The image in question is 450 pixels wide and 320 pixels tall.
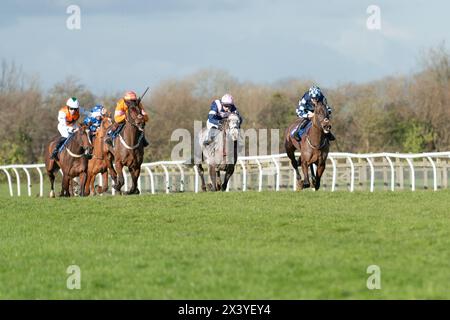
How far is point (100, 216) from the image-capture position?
1582 centimetres

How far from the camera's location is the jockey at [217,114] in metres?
22.2

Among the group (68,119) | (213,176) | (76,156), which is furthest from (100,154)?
(213,176)

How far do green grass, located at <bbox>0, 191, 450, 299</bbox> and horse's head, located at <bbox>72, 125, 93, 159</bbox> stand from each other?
149 inches

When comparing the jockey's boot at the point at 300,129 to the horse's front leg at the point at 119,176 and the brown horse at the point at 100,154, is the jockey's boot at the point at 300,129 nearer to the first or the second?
the horse's front leg at the point at 119,176

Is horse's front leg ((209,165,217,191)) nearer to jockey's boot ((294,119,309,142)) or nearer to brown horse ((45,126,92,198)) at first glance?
jockey's boot ((294,119,309,142))

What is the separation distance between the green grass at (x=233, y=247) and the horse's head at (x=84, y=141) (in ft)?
12.4

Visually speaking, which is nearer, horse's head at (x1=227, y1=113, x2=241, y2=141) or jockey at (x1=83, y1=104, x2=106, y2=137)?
horse's head at (x1=227, y1=113, x2=241, y2=141)

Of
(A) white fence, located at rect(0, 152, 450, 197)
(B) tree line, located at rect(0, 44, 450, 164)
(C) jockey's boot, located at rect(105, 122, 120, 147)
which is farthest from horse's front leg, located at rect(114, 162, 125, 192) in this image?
(B) tree line, located at rect(0, 44, 450, 164)

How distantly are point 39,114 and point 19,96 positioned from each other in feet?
25.4

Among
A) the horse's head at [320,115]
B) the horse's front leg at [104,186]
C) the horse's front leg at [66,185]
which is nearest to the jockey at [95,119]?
the horse's front leg at [104,186]

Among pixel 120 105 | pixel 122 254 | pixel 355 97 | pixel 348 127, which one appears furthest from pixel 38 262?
pixel 355 97

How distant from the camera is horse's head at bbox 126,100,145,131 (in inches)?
838

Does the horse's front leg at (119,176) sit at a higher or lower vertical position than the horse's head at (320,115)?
lower

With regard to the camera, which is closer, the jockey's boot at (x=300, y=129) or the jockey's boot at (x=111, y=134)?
the jockey's boot at (x=300, y=129)
